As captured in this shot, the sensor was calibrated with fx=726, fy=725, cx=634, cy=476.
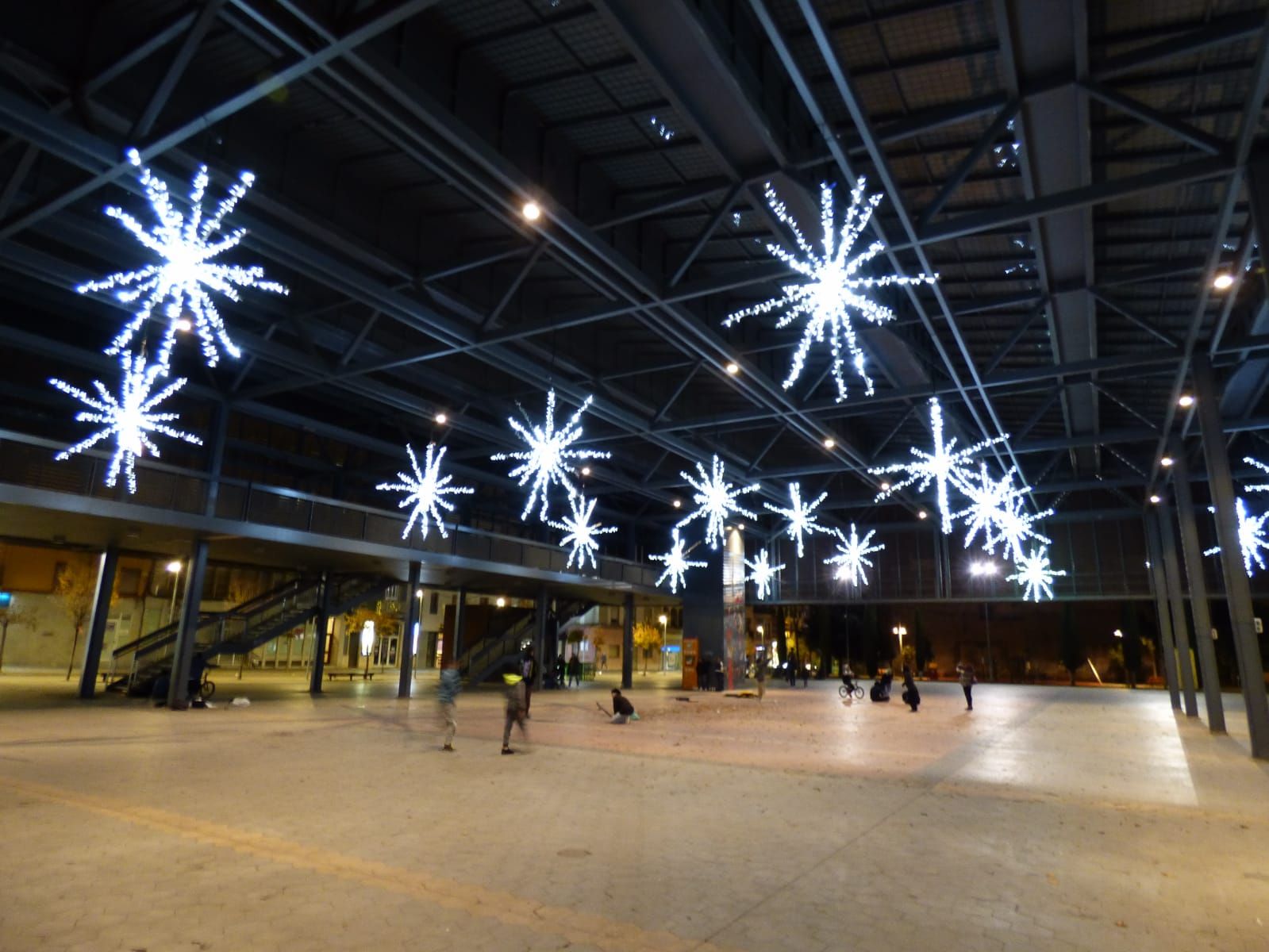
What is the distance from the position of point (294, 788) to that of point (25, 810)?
112 inches

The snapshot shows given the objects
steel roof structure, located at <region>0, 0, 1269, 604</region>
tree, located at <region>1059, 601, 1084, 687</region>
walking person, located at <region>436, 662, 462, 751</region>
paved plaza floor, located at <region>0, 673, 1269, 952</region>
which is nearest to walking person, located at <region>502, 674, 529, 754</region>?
paved plaza floor, located at <region>0, 673, 1269, 952</region>

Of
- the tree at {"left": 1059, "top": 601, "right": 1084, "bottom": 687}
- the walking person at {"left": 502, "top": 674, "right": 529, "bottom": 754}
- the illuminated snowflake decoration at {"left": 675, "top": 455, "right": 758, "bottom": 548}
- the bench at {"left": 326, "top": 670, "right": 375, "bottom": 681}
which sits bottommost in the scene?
the bench at {"left": 326, "top": 670, "right": 375, "bottom": 681}

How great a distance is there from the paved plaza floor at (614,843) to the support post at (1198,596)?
407 cm

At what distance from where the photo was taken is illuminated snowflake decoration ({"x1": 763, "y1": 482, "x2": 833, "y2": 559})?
Answer: 29.8 meters

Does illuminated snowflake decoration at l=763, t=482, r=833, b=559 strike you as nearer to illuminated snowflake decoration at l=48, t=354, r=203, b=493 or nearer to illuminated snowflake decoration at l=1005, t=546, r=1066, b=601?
illuminated snowflake decoration at l=1005, t=546, r=1066, b=601

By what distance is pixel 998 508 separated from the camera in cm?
3259

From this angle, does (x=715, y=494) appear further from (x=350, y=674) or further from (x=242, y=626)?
(x=350, y=674)

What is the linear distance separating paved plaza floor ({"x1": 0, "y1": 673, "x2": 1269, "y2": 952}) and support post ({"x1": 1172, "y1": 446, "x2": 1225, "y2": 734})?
13.3 ft

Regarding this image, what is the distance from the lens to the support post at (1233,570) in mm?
14211

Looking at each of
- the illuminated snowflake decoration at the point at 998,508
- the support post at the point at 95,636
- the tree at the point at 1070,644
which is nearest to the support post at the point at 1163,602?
the illuminated snowflake decoration at the point at 998,508

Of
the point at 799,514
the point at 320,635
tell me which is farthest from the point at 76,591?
the point at 799,514

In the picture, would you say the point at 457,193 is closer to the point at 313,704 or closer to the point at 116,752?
the point at 116,752

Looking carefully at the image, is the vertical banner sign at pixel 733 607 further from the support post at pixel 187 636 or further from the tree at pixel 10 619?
the tree at pixel 10 619

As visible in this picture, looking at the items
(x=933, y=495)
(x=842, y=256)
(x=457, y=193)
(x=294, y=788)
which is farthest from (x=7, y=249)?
(x=933, y=495)
